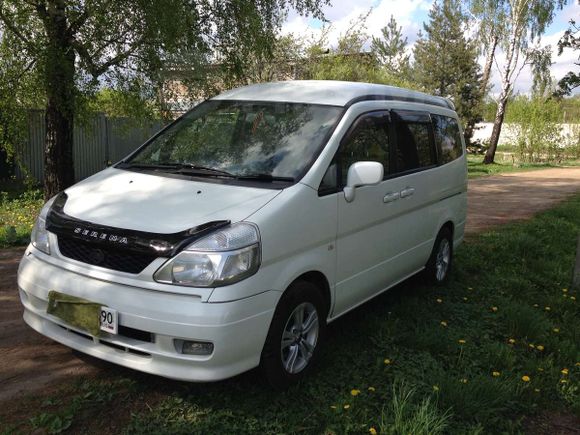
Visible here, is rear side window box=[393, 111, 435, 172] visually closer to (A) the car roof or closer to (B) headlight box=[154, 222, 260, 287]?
(A) the car roof

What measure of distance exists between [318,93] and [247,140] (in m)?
0.73

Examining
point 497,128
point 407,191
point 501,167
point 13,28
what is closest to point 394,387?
point 407,191

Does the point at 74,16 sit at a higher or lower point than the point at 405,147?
higher

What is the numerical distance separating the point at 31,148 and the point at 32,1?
21.1ft

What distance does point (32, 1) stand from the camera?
7402 millimetres

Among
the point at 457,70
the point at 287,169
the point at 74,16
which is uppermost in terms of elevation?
the point at 457,70

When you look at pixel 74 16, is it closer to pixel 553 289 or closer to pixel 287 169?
pixel 287 169

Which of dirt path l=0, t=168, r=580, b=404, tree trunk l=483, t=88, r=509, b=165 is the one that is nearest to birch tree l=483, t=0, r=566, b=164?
tree trunk l=483, t=88, r=509, b=165

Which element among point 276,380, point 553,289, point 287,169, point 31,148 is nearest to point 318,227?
point 287,169

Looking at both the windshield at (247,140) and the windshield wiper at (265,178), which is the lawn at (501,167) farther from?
the windshield wiper at (265,178)

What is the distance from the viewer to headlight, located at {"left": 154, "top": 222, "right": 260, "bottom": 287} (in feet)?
9.62

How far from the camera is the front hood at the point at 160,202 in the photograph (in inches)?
122

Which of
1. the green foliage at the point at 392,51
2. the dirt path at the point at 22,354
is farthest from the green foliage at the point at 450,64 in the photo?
the dirt path at the point at 22,354

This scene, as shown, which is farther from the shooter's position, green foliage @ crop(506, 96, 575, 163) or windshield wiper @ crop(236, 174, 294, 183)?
green foliage @ crop(506, 96, 575, 163)
